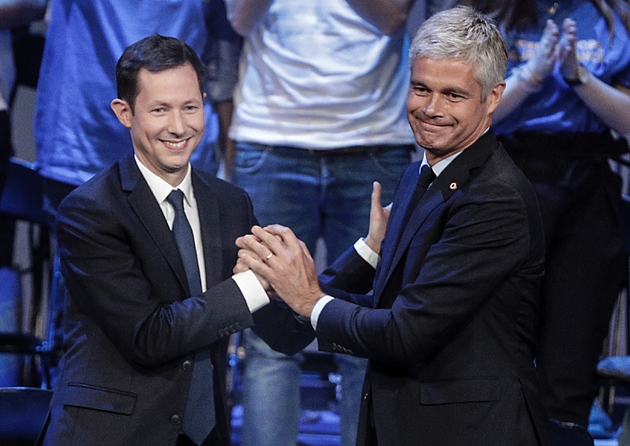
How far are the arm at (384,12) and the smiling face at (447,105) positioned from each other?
724 millimetres

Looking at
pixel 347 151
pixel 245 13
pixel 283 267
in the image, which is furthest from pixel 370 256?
pixel 245 13

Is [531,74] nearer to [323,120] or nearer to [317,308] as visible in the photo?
[323,120]

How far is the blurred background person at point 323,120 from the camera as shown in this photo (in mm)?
2889

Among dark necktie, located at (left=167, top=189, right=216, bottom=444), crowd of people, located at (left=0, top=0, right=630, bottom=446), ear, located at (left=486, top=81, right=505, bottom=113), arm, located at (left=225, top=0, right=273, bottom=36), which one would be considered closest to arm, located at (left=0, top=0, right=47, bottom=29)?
crowd of people, located at (left=0, top=0, right=630, bottom=446)

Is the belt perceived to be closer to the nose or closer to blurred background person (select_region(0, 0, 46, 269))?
the nose

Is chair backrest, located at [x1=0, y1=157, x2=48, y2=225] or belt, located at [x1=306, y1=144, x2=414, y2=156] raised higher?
belt, located at [x1=306, y1=144, x2=414, y2=156]

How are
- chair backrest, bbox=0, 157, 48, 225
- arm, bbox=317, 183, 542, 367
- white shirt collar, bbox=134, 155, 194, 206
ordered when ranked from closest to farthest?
arm, bbox=317, 183, 542, 367 < white shirt collar, bbox=134, 155, 194, 206 < chair backrest, bbox=0, 157, 48, 225

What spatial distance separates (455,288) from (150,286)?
0.72 meters

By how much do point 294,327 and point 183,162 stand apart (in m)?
0.58

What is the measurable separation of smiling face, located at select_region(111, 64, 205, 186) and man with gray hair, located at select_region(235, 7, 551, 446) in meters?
0.53

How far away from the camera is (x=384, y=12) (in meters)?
2.87

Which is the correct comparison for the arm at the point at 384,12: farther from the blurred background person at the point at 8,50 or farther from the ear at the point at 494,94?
the blurred background person at the point at 8,50

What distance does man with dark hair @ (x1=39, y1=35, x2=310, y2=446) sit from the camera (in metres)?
2.13

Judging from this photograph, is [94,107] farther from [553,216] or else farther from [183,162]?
[553,216]
